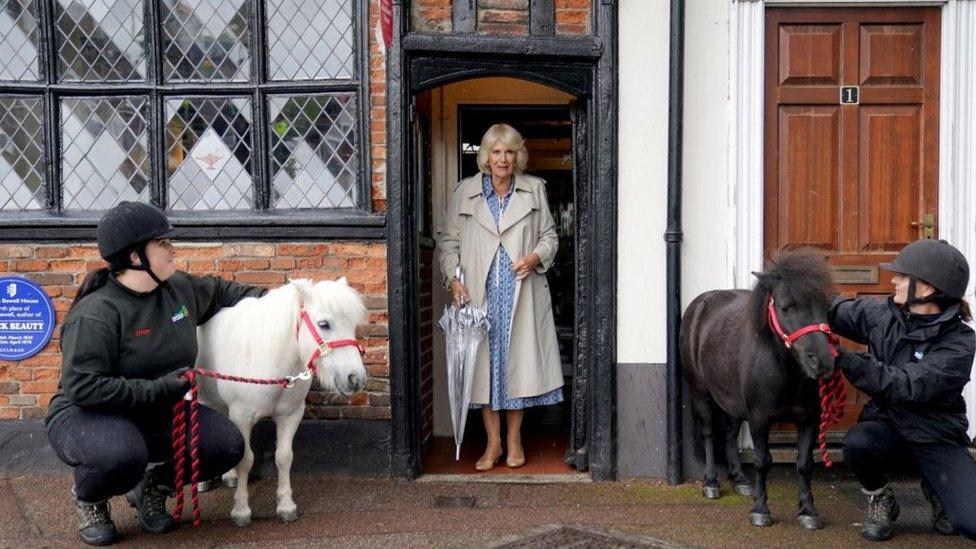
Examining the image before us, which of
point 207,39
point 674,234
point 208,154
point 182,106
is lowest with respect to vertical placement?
point 674,234

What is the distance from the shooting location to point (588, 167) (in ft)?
18.8

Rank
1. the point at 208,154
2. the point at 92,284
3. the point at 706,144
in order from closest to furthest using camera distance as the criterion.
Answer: the point at 92,284, the point at 706,144, the point at 208,154

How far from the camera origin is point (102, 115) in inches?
229

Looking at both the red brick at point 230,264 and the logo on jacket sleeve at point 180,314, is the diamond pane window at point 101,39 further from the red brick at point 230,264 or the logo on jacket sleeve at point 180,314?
the logo on jacket sleeve at point 180,314

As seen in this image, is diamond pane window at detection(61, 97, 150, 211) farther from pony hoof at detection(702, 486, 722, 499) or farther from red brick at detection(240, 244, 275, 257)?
pony hoof at detection(702, 486, 722, 499)

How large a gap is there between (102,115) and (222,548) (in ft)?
10.0

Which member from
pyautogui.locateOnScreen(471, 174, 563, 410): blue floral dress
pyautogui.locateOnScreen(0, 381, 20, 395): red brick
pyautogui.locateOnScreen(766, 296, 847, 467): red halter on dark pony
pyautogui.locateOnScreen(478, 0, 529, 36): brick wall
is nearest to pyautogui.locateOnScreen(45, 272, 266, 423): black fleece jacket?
pyautogui.locateOnScreen(0, 381, 20, 395): red brick

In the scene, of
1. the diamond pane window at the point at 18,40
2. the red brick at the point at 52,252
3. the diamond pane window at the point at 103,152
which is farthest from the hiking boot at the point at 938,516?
the diamond pane window at the point at 18,40

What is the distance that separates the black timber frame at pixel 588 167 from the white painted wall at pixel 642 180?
0.07 meters

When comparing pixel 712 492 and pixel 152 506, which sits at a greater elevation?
pixel 152 506

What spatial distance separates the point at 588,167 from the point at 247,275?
7.55 feet

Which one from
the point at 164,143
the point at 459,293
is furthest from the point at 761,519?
the point at 164,143

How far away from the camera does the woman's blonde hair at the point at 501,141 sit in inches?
237

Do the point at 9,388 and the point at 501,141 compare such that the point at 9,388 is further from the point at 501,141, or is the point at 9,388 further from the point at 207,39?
the point at 501,141
